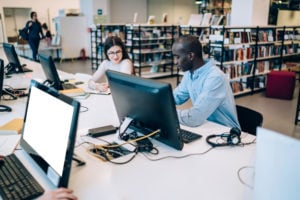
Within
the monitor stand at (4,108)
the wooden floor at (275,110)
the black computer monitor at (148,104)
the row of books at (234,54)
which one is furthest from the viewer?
the row of books at (234,54)

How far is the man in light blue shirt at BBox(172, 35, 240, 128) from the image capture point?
1.91m

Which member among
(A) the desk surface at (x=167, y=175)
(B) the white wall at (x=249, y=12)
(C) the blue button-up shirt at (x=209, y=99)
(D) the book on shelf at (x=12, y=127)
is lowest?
(A) the desk surface at (x=167, y=175)

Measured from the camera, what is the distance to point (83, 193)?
1137 mm

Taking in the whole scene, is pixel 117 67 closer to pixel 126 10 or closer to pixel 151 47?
pixel 151 47

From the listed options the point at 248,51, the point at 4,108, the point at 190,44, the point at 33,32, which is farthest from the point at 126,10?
the point at 190,44

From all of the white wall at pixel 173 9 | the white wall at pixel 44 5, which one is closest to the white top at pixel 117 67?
the white wall at pixel 173 9

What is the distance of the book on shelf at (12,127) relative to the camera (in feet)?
5.75

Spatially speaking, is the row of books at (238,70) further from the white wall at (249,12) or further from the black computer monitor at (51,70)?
the black computer monitor at (51,70)

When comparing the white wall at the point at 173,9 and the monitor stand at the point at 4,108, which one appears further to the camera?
the white wall at the point at 173,9

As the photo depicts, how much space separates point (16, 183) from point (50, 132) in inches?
10.0

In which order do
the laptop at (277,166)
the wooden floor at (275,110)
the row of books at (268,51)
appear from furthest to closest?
the row of books at (268,51) → the wooden floor at (275,110) → the laptop at (277,166)

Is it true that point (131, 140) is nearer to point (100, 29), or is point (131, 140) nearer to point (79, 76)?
point (79, 76)

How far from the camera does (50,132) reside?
116 centimetres

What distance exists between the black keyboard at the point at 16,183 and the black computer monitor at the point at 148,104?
60 centimetres
